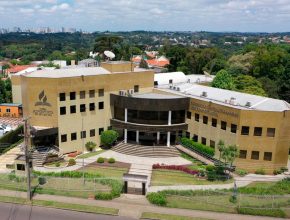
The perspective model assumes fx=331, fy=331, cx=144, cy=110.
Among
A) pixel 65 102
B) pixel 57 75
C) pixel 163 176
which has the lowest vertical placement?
pixel 163 176

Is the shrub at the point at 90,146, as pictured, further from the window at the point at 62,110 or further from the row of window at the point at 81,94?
the row of window at the point at 81,94

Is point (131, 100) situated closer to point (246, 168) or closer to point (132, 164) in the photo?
point (132, 164)

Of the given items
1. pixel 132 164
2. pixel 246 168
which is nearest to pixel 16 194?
pixel 132 164

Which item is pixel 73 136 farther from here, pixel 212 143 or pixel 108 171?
pixel 212 143

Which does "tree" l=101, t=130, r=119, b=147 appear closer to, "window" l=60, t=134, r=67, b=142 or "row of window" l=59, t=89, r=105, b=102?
"window" l=60, t=134, r=67, b=142

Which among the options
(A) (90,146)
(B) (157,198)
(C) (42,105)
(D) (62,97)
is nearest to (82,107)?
(D) (62,97)

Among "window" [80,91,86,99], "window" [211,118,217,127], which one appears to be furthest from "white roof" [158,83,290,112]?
"window" [80,91,86,99]
